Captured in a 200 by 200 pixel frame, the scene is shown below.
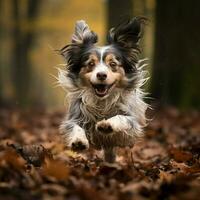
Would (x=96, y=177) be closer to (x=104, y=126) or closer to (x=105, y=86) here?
(x=104, y=126)

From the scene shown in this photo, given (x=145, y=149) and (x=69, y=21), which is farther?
(x=69, y=21)

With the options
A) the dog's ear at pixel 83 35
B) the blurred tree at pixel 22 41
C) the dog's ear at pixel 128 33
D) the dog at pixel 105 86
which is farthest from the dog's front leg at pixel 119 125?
the blurred tree at pixel 22 41

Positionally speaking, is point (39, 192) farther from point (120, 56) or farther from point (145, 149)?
point (145, 149)

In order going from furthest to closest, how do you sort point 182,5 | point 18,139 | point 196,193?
point 182,5, point 18,139, point 196,193

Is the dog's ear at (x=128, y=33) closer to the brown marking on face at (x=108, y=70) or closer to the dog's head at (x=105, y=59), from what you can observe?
the dog's head at (x=105, y=59)

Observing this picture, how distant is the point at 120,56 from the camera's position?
7.63 meters

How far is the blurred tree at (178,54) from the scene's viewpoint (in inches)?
587

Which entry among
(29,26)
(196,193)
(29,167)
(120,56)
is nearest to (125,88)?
(120,56)

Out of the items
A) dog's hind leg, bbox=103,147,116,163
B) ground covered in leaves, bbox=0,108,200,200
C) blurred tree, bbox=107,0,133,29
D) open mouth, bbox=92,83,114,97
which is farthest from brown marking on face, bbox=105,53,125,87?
blurred tree, bbox=107,0,133,29

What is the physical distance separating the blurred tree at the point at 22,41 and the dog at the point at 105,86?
22.6 meters

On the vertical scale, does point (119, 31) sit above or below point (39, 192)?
above

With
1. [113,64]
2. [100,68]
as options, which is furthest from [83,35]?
[100,68]

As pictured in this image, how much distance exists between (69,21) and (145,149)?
2928 centimetres

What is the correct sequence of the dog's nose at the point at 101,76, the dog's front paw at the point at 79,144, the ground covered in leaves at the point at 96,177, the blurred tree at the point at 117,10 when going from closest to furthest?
1. the ground covered in leaves at the point at 96,177
2. the dog's front paw at the point at 79,144
3. the dog's nose at the point at 101,76
4. the blurred tree at the point at 117,10
